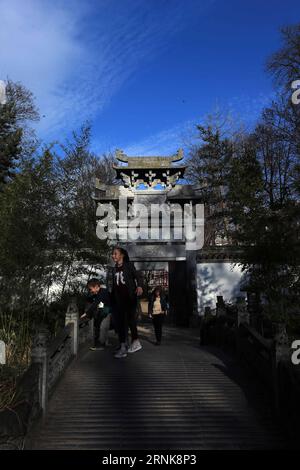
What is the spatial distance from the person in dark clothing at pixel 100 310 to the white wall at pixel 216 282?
7.60 m

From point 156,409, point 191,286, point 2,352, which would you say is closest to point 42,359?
point 2,352

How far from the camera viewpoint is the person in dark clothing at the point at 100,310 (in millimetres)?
6656

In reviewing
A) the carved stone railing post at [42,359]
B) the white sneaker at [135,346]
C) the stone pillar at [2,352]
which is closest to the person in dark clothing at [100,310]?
the white sneaker at [135,346]

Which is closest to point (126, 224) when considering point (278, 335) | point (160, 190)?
point (160, 190)

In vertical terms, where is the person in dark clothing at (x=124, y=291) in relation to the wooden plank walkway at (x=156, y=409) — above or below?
above

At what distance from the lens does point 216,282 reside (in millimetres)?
14680

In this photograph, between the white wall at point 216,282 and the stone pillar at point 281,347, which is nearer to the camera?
the stone pillar at point 281,347

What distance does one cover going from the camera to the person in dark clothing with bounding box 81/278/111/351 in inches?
262

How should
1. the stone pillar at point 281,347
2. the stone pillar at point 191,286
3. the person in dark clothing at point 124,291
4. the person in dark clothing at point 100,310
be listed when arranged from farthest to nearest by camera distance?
the stone pillar at point 191,286, the person in dark clothing at point 100,310, the person in dark clothing at point 124,291, the stone pillar at point 281,347

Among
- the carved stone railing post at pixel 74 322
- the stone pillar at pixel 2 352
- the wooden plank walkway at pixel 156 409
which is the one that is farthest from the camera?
the carved stone railing post at pixel 74 322

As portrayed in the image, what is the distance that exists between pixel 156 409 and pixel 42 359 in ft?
4.80

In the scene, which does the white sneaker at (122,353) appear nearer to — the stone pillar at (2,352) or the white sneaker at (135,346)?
the white sneaker at (135,346)

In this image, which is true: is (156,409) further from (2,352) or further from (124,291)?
(2,352)
